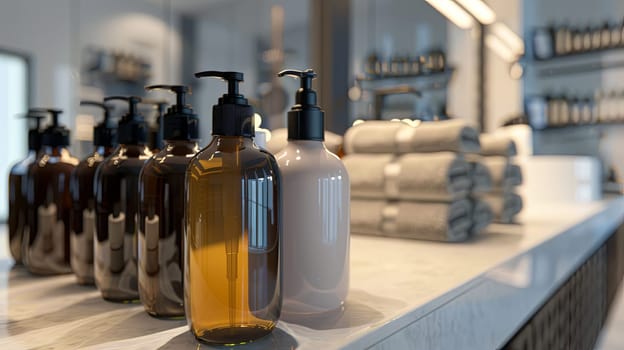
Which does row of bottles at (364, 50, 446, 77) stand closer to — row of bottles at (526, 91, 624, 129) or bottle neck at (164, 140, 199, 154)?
bottle neck at (164, 140, 199, 154)

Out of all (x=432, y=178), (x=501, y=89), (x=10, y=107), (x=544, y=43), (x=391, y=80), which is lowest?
(x=432, y=178)

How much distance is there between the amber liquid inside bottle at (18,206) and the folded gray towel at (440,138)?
56 centimetres

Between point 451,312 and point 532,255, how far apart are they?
13.1 inches

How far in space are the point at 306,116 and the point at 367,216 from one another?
0.44m

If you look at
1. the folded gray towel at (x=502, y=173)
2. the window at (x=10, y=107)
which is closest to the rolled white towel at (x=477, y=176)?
the folded gray towel at (x=502, y=173)

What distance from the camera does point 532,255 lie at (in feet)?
2.34

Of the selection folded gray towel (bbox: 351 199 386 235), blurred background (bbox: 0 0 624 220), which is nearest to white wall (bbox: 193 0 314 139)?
blurred background (bbox: 0 0 624 220)

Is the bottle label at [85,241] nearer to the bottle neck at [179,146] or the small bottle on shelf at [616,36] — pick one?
the bottle neck at [179,146]

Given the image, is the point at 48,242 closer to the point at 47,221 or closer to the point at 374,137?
the point at 47,221

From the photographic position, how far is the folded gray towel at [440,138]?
0.79m

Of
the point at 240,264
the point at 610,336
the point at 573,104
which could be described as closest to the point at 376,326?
the point at 240,264

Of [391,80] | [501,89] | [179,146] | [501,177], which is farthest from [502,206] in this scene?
[501,89]

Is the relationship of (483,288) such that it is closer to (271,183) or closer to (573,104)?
(271,183)

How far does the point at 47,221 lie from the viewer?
0.50 metres
